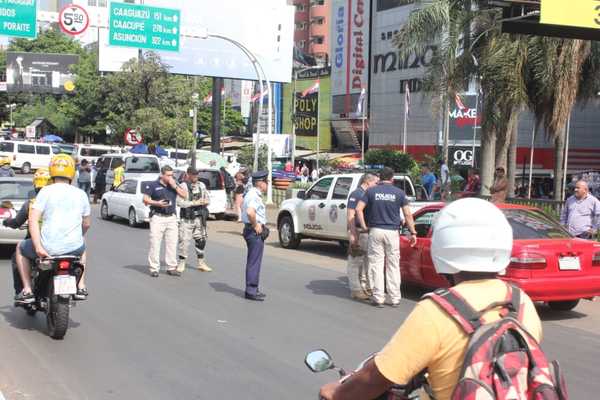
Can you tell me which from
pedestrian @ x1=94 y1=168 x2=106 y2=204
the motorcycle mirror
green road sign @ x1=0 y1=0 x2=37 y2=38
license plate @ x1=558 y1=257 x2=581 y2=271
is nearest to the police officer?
license plate @ x1=558 y1=257 x2=581 y2=271

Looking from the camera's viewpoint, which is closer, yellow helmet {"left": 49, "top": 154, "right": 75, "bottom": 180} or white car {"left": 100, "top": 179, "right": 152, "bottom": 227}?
yellow helmet {"left": 49, "top": 154, "right": 75, "bottom": 180}

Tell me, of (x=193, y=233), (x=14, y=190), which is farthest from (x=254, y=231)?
(x=14, y=190)

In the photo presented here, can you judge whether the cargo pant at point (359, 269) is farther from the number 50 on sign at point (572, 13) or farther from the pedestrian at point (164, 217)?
the number 50 on sign at point (572, 13)

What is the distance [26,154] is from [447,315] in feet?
154

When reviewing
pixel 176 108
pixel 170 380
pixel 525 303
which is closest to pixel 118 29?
pixel 176 108

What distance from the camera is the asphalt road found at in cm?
599

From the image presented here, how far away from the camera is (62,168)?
742cm

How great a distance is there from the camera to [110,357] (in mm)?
6758

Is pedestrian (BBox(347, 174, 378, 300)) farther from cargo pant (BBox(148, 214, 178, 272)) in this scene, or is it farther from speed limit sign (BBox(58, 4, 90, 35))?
speed limit sign (BBox(58, 4, 90, 35))

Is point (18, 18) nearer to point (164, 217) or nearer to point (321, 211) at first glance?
point (321, 211)

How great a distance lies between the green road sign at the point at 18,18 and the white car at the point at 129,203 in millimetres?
5619

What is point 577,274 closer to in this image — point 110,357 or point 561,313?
point 561,313

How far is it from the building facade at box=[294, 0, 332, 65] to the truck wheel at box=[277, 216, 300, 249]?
214ft

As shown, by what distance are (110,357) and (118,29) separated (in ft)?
65.9
